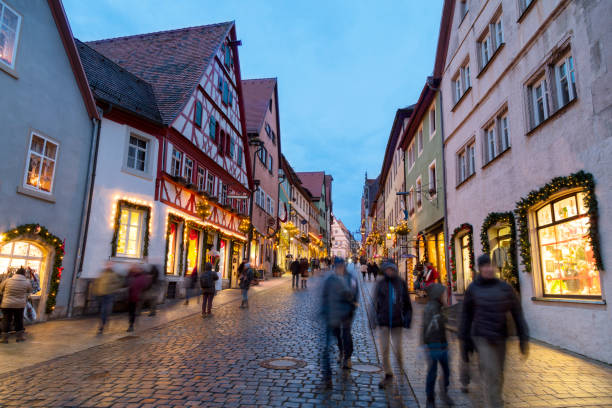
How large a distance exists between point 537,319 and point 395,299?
539 cm

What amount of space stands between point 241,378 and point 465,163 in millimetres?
11430

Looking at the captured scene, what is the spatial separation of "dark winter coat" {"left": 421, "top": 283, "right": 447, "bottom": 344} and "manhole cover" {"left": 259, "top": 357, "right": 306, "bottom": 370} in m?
2.52

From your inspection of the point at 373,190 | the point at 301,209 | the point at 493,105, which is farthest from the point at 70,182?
the point at 373,190

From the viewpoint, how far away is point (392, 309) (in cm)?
566

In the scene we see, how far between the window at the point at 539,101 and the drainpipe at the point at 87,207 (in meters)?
12.7

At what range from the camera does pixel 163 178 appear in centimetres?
1581

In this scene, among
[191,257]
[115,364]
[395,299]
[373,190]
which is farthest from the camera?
[373,190]

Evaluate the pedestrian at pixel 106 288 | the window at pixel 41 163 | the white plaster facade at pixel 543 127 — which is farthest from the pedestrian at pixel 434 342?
the window at pixel 41 163

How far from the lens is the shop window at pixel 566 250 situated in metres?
7.73

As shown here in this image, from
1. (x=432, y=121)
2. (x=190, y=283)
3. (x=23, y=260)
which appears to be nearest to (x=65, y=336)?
(x=23, y=260)

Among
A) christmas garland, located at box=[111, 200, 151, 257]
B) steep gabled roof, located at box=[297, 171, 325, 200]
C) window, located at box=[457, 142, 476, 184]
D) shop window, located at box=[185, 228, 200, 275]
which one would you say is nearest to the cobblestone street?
christmas garland, located at box=[111, 200, 151, 257]

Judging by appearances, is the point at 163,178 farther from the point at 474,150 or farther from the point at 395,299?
the point at 395,299

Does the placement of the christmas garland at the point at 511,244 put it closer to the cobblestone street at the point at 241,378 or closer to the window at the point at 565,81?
the cobblestone street at the point at 241,378

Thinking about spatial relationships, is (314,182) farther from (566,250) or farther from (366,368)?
(366,368)
